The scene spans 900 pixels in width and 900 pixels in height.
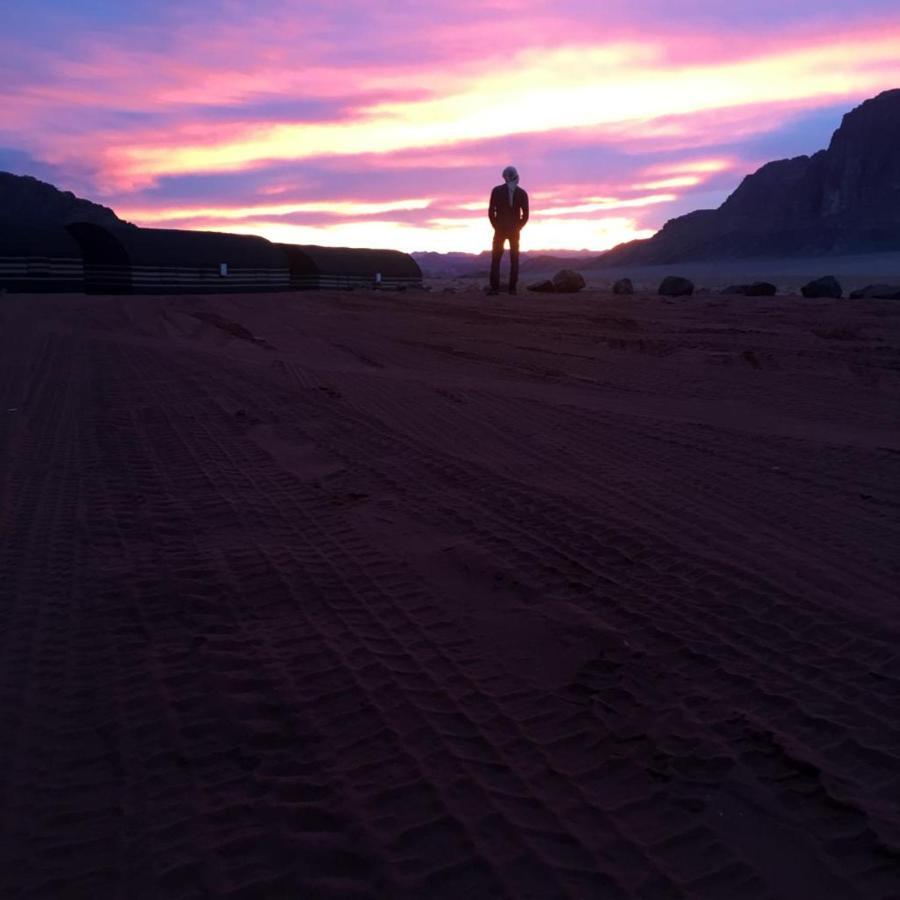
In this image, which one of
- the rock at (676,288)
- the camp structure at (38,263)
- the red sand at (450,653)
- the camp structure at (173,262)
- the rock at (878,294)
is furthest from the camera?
the camp structure at (38,263)

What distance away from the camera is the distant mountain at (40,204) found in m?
55.4

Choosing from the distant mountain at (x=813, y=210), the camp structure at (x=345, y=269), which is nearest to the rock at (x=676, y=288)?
the camp structure at (x=345, y=269)

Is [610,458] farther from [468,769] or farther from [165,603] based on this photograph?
[468,769]

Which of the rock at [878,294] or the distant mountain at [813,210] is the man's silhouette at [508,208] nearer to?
the rock at [878,294]

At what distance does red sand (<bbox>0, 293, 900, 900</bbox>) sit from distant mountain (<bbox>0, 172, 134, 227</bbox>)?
51.1 m

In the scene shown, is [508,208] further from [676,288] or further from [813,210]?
[813,210]

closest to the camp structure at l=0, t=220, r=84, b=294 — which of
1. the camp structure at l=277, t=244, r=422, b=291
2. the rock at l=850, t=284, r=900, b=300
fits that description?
the camp structure at l=277, t=244, r=422, b=291

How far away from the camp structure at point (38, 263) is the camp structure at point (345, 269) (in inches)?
254

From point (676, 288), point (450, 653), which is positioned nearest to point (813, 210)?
point (676, 288)

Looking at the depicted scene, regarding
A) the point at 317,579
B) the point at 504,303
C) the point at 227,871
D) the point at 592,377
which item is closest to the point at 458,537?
the point at 317,579

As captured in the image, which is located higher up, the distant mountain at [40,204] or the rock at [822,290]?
the distant mountain at [40,204]

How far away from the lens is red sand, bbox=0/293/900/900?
3.17 m

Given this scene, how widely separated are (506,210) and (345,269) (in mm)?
10933

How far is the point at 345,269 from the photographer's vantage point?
33.0 meters
